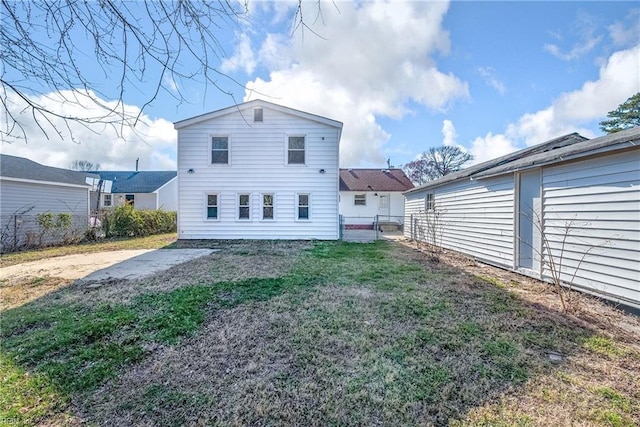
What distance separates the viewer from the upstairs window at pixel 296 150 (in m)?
11.7

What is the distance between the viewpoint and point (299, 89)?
282cm

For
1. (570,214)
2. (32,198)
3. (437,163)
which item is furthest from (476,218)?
(437,163)

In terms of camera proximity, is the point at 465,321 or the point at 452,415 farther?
the point at 465,321

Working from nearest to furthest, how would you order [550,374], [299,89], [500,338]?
[550,374], [299,89], [500,338]

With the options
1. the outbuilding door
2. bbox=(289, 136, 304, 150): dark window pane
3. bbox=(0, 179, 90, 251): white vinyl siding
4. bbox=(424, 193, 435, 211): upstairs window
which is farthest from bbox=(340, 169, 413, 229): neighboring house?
bbox=(0, 179, 90, 251): white vinyl siding

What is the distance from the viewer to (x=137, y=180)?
86.6 ft

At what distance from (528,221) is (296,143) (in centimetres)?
832

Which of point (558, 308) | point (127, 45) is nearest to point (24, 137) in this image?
point (127, 45)

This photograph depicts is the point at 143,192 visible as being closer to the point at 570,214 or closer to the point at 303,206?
the point at 303,206

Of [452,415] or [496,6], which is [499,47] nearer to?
[496,6]

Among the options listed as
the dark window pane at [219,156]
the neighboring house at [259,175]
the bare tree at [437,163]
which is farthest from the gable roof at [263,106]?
the bare tree at [437,163]

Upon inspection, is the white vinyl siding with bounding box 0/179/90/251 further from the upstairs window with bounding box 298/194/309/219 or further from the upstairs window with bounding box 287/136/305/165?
the upstairs window with bounding box 287/136/305/165

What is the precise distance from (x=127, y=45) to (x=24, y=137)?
37.4 inches

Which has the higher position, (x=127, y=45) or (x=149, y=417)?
(x=127, y=45)
